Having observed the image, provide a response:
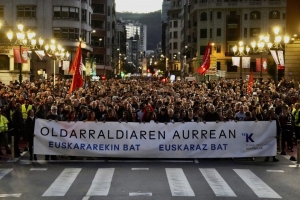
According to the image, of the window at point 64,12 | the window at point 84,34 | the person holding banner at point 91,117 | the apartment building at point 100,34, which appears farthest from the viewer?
the apartment building at point 100,34

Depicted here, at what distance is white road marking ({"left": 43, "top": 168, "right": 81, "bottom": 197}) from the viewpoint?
13828mm

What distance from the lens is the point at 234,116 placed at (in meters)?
20.9

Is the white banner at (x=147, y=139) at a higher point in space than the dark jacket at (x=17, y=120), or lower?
lower

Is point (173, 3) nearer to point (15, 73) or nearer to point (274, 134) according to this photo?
point (15, 73)

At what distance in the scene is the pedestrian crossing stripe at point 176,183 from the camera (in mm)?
13617

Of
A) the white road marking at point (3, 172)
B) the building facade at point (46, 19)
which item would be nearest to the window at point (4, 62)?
the building facade at point (46, 19)

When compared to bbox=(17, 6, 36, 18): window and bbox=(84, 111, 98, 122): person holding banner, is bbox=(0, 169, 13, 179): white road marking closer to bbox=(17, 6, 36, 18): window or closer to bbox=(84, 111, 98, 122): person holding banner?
bbox=(84, 111, 98, 122): person holding banner

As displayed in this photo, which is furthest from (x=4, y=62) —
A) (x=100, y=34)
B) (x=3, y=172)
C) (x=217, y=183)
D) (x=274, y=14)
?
(x=100, y=34)

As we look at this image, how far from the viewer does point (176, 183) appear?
14914 millimetres

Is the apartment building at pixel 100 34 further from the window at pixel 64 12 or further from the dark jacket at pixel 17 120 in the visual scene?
the dark jacket at pixel 17 120

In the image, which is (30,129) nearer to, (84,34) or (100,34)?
(84,34)

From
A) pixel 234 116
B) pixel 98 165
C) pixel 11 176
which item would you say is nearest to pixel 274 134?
pixel 234 116

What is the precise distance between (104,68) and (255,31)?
94.4 feet

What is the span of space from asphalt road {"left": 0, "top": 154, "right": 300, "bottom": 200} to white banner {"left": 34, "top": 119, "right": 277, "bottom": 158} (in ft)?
1.02
